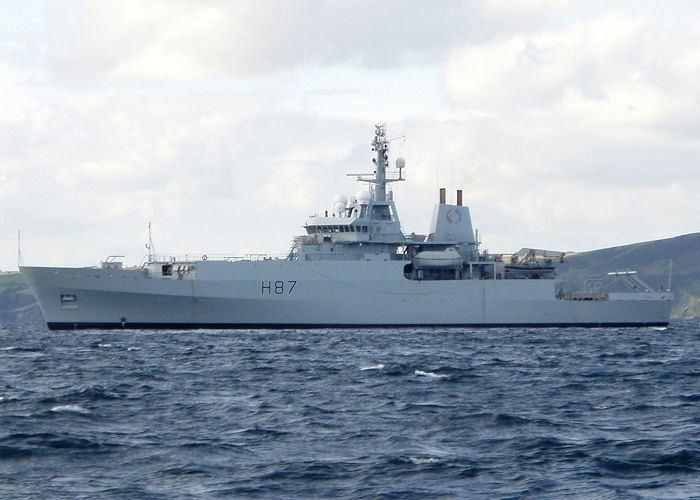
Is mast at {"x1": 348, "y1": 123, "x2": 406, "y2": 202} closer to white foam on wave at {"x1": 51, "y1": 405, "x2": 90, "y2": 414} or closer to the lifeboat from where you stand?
the lifeboat

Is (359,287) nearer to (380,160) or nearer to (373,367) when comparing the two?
(380,160)

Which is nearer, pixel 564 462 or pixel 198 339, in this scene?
pixel 564 462

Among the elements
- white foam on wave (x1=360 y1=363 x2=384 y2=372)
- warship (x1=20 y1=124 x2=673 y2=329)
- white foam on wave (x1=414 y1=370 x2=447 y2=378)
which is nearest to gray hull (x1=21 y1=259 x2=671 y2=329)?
warship (x1=20 y1=124 x2=673 y2=329)

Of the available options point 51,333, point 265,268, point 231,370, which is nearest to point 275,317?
point 265,268

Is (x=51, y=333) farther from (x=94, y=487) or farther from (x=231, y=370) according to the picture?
(x=94, y=487)

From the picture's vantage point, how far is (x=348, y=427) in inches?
648

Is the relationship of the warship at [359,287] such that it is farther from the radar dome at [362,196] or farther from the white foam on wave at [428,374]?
the white foam on wave at [428,374]

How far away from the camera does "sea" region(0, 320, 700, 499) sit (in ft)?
40.7

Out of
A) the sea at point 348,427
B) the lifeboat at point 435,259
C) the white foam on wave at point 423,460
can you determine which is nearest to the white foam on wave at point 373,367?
the sea at point 348,427

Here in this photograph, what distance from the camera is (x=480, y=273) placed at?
52812 millimetres

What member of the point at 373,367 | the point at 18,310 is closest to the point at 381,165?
the point at 373,367

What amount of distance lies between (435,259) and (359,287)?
192 inches

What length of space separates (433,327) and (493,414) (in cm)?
3251

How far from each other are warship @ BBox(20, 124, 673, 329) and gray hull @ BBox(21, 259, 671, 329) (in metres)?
0.05
